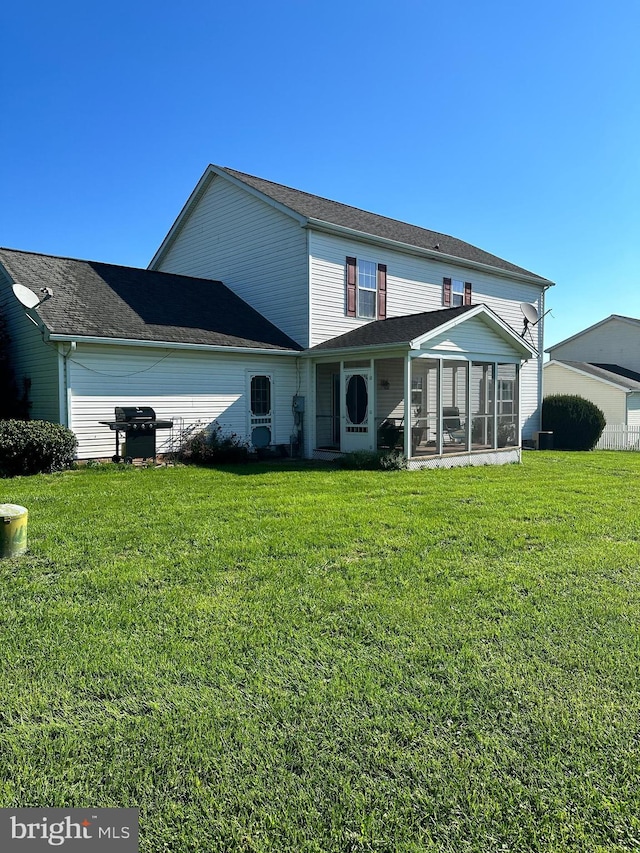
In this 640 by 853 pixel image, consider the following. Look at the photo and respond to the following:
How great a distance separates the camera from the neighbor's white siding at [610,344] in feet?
97.4

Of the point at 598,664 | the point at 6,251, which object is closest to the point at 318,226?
the point at 6,251

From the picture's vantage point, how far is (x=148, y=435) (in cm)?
1228

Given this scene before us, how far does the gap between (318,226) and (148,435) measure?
7518mm

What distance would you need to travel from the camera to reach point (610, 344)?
3069 cm

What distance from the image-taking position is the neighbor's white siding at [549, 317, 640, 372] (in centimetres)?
2969

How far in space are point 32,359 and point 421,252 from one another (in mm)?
12150

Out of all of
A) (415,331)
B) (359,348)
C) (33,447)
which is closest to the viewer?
(33,447)

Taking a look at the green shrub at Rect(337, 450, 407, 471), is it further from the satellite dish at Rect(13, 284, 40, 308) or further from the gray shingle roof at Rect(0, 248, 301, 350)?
the satellite dish at Rect(13, 284, 40, 308)

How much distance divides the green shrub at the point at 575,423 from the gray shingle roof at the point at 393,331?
30.4ft

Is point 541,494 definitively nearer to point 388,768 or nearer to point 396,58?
point 388,768

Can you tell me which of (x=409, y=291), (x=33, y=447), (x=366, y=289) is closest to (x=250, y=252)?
(x=366, y=289)

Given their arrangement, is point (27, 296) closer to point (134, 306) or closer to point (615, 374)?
point (134, 306)

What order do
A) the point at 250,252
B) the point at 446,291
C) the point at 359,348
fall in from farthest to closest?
1. the point at 446,291
2. the point at 250,252
3. the point at 359,348

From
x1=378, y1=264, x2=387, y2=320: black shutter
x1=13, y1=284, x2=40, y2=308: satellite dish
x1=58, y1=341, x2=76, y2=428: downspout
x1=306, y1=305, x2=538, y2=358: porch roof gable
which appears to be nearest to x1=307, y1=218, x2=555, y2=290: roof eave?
x1=378, y1=264, x2=387, y2=320: black shutter
